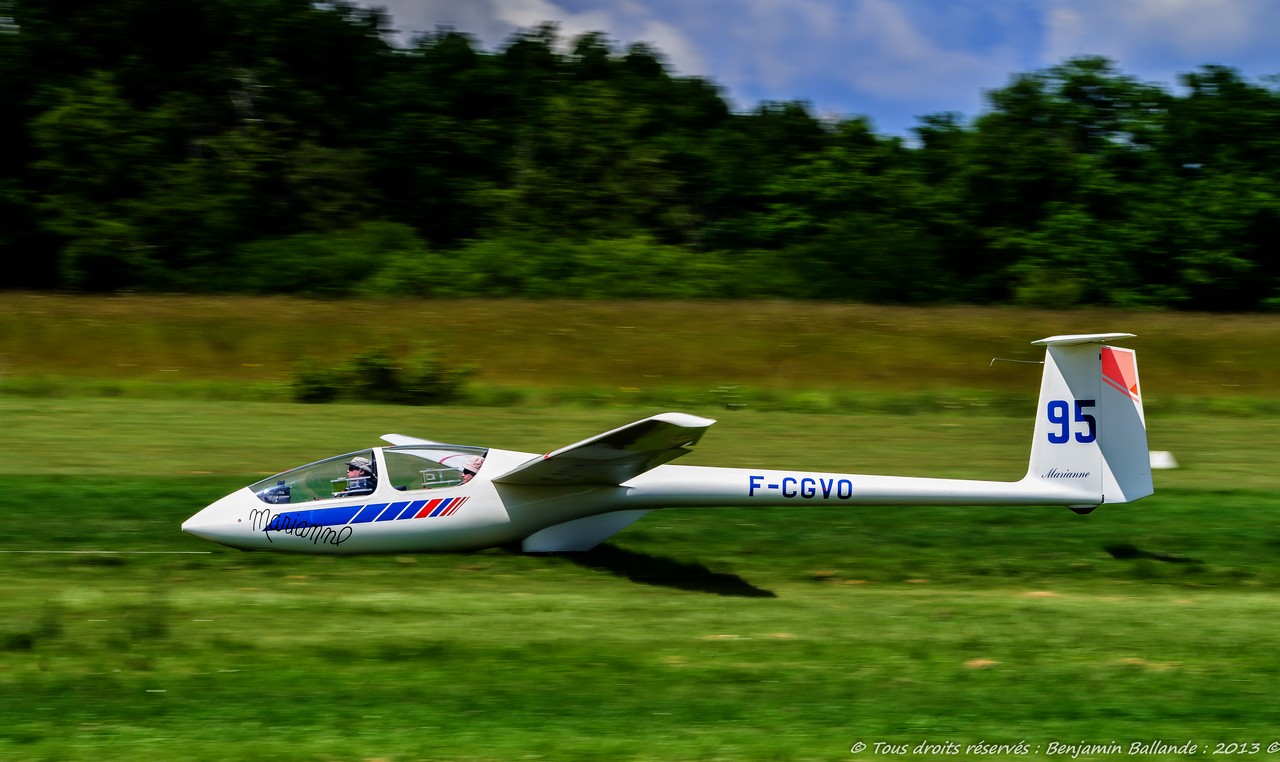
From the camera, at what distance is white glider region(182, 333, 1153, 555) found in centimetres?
1262

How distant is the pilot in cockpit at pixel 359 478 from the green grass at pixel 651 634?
748 millimetres

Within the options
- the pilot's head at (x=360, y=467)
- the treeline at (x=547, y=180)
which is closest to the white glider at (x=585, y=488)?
the pilot's head at (x=360, y=467)

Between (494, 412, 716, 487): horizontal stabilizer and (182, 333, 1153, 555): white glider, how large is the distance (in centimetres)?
3

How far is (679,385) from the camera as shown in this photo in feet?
105

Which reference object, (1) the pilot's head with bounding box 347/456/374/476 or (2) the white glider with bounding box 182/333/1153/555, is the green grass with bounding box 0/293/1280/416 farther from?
(1) the pilot's head with bounding box 347/456/374/476

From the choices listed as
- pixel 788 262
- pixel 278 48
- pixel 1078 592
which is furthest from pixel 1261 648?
pixel 278 48

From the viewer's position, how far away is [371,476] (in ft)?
41.7

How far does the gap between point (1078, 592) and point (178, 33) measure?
57.5m

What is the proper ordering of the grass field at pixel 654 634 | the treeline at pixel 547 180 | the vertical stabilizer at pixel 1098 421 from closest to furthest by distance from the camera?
1. the grass field at pixel 654 634
2. the vertical stabilizer at pixel 1098 421
3. the treeline at pixel 547 180

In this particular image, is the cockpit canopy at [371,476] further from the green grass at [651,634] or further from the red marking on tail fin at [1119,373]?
the red marking on tail fin at [1119,373]

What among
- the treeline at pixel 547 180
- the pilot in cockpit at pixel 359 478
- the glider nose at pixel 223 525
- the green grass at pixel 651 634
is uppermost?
the treeline at pixel 547 180

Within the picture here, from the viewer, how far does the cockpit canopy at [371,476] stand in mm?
12617

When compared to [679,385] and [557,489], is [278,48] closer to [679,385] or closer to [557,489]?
[679,385]

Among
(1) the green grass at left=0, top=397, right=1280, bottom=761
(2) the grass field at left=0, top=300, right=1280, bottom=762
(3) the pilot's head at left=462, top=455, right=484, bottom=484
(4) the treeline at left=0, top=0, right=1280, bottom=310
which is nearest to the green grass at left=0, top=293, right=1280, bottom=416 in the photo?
(4) the treeline at left=0, top=0, right=1280, bottom=310
